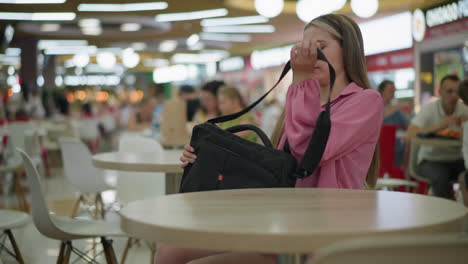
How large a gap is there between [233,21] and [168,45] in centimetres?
773

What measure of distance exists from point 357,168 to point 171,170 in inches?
51.7

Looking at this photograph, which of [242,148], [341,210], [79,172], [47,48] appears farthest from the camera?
[47,48]

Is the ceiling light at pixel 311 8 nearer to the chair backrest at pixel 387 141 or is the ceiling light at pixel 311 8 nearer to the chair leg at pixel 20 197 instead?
the chair backrest at pixel 387 141

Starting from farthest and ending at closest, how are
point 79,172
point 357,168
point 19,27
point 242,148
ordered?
point 19,27 → point 79,172 → point 357,168 → point 242,148

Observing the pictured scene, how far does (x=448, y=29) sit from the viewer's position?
31.1 ft

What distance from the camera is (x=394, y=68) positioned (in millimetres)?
12703

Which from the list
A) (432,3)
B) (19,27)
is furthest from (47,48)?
(432,3)

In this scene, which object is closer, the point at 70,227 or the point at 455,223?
the point at 455,223

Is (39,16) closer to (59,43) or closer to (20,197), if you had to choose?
(59,43)

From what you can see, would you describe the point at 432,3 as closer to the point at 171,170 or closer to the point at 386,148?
the point at 386,148

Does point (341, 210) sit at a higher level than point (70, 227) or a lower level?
higher

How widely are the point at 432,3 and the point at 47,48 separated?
14.8 meters

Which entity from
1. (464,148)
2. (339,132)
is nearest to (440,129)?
(464,148)

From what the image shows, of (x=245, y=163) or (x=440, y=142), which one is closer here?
(x=245, y=163)
